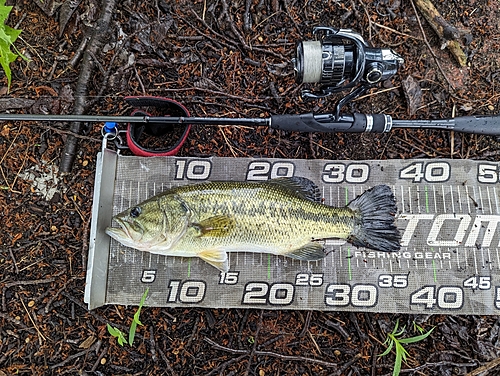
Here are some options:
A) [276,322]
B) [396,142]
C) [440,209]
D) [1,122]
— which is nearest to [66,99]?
[1,122]

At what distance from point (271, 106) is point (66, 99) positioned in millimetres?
2121

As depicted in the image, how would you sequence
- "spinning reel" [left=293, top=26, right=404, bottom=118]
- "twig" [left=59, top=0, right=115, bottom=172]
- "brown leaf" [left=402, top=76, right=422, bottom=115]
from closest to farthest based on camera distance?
"spinning reel" [left=293, top=26, right=404, bottom=118]
"twig" [left=59, top=0, right=115, bottom=172]
"brown leaf" [left=402, top=76, right=422, bottom=115]

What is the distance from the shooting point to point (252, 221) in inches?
140

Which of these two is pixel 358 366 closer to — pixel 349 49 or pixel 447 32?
pixel 349 49

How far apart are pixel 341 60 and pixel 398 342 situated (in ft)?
8.15

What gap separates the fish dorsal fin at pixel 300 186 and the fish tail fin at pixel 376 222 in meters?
0.36

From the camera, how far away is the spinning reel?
10.3ft

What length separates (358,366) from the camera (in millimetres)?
3826

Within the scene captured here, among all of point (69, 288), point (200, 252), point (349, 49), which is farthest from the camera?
point (69, 288)

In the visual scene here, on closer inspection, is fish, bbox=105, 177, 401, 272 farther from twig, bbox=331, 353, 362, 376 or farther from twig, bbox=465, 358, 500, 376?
twig, bbox=465, 358, 500, 376

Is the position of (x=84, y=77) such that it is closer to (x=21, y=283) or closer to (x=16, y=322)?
(x=21, y=283)

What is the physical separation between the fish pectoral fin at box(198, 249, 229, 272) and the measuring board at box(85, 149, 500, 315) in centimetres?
20

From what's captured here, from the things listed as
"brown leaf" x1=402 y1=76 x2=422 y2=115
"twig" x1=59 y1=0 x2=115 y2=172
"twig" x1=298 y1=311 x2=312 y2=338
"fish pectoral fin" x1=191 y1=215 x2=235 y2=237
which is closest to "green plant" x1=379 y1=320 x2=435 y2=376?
"twig" x1=298 y1=311 x2=312 y2=338

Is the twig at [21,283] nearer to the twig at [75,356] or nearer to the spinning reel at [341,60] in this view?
the twig at [75,356]
